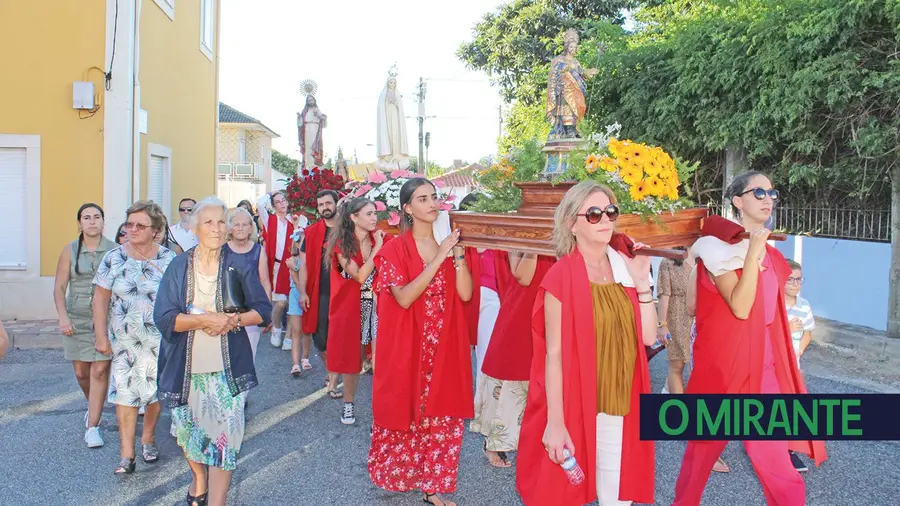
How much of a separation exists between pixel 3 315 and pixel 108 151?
9.20 feet

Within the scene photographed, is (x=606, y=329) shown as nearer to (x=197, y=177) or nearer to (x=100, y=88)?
(x=100, y=88)

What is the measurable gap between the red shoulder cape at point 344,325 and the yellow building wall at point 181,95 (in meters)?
6.66

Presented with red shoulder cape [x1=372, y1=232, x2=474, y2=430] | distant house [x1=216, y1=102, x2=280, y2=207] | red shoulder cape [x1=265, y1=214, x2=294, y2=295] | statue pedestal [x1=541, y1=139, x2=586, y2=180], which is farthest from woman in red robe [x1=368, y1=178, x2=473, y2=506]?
distant house [x1=216, y1=102, x2=280, y2=207]

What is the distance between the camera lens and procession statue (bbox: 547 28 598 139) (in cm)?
550

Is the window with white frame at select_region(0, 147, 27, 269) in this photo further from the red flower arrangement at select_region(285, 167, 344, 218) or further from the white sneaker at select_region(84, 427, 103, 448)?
the white sneaker at select_region(84, 427, 103, 448)

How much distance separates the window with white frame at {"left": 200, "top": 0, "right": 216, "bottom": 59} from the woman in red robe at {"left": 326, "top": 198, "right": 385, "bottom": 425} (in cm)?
1205

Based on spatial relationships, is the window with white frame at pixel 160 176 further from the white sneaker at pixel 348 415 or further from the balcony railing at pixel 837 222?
the balcony railing at pixel 837 222

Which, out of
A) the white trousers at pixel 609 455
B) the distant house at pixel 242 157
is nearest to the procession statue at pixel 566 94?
the white trousers at pixel 609 455

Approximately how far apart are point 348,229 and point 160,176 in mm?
8523

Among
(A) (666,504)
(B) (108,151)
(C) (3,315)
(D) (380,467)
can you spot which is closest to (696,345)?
(A) (666,504)

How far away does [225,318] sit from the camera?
4.07 metres

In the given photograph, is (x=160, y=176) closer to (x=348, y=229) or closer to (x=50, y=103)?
(x=50, y=103)

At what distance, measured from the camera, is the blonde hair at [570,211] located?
320 cm

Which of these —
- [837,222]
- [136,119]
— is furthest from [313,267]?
[837,222]
